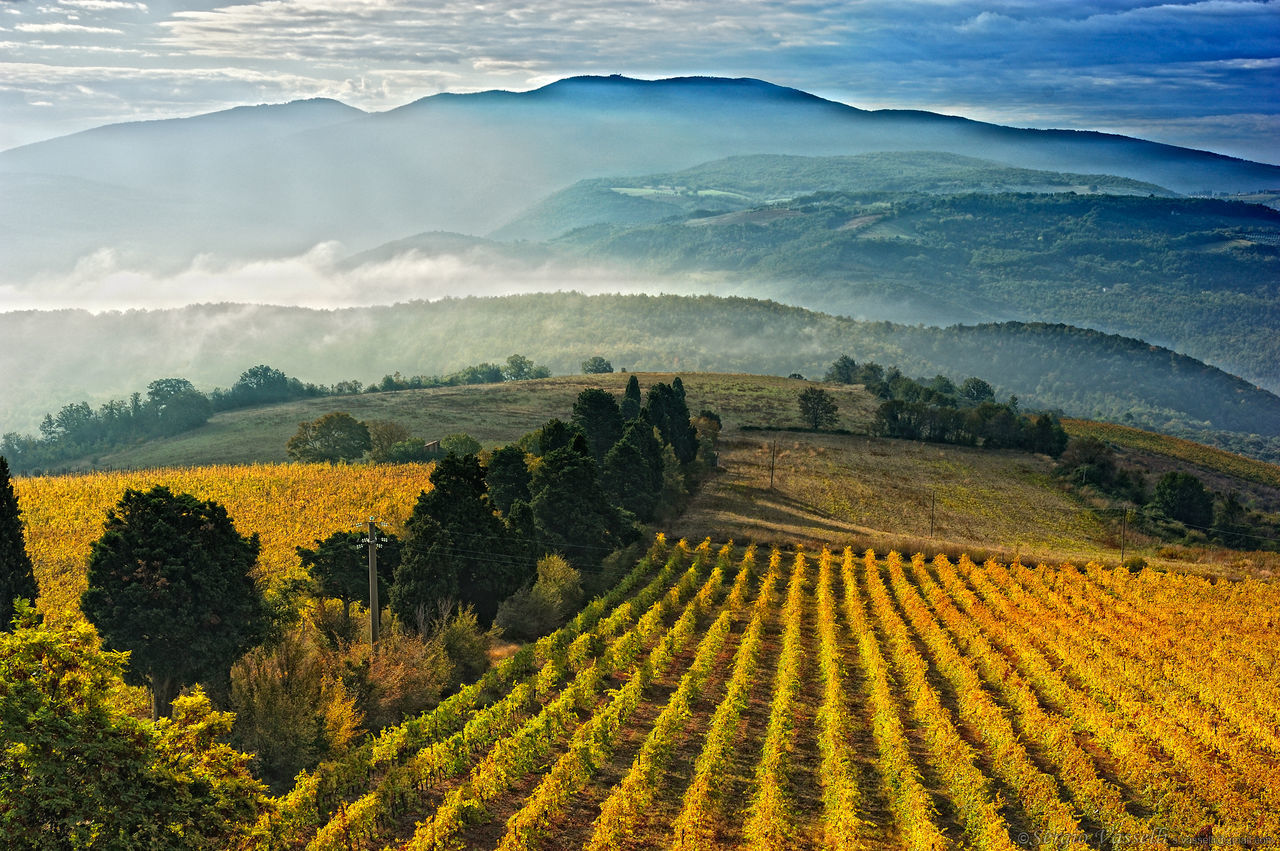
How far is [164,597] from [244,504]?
30.0 metres

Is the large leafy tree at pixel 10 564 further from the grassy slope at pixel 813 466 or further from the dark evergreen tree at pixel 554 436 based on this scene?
the grassy slope at pixel 813 466

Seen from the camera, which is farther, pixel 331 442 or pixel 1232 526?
pixel 331 442

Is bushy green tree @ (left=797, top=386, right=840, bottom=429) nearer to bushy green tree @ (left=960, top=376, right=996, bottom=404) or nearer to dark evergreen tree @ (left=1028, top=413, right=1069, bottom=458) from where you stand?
dark evergreen tree @ (left=1028, top=413, right=1069, bottom=458)

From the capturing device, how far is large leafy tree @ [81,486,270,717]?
1126 inches

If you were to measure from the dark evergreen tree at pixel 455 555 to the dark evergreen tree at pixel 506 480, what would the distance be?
11974mm

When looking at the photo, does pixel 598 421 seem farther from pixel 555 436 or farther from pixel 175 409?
pixel 175 409

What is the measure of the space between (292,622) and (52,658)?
1795 centimetres

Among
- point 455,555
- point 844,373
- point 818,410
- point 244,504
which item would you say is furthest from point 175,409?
point 844,373

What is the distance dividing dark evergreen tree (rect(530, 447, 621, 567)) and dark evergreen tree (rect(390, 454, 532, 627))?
292 inches

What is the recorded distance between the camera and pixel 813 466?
93875 mm

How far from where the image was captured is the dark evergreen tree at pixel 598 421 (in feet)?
241

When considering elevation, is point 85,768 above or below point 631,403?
below

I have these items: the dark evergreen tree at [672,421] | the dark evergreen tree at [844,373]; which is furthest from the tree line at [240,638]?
the dark evergreen tree at [844,373]

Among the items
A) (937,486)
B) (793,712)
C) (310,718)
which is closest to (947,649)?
(793,712)
